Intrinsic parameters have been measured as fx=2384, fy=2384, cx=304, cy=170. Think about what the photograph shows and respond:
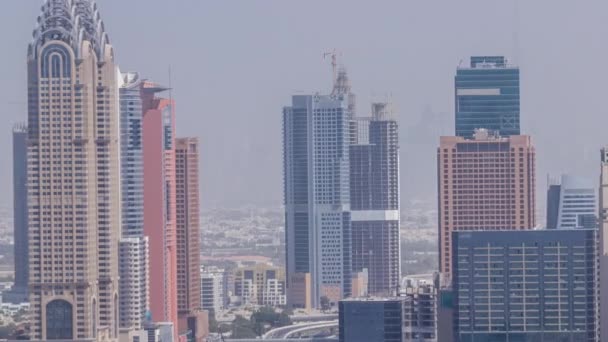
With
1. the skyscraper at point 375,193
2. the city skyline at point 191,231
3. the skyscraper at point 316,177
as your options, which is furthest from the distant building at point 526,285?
the skyscraper at point 316,177

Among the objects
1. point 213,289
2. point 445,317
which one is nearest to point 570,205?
point 445,317

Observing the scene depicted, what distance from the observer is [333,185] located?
193ft

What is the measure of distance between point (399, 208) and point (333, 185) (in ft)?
10.4

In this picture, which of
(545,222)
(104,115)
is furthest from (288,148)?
(104,115)

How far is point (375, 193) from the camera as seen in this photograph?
58219mm

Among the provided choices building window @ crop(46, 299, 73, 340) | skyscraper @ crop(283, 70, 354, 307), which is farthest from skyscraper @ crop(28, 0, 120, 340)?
skyscraper @ crop(283, 70, 354, 307)

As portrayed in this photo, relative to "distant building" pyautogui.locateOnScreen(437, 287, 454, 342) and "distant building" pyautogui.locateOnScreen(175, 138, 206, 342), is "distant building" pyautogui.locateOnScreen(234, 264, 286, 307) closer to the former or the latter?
"distant building" pyautogui.locateOnScreen(175, 138, 206, 342)

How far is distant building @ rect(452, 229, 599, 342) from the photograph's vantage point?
32531 millimetres

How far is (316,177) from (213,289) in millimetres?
7339

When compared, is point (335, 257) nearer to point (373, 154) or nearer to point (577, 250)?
point (373, 154)

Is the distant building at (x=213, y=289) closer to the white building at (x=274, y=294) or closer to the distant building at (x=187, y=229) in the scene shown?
the white building at (x=274, y=294)

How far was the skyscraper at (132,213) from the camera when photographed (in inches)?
1432

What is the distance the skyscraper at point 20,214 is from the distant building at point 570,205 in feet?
27.0

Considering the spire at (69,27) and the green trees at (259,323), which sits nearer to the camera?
the spire at (69,27)
